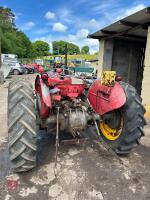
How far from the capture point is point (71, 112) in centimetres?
301

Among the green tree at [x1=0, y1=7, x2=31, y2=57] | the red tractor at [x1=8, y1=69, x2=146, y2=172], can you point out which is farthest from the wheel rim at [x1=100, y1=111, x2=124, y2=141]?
the green tree at [x1=0, y1=7, x2=31, y2=57]

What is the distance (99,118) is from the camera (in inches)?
126

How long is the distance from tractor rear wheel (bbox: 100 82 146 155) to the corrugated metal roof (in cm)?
328

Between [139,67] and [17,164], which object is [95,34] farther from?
[17,164]

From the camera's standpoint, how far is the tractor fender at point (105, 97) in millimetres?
2764

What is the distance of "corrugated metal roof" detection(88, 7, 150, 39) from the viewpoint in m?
5.72

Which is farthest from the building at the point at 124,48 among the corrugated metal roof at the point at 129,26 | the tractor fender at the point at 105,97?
the tractor fender at the point at 105,97

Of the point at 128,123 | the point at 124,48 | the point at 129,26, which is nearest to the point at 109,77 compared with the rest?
the point at 128,123

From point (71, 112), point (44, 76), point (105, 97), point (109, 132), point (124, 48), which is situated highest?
point (124, 48)

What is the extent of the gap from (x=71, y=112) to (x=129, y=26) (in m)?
4.92

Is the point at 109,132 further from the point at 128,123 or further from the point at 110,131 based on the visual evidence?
the point at 128,123

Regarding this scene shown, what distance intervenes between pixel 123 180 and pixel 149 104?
12.2 feet

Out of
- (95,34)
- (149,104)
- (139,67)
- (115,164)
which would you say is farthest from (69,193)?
(139,67)

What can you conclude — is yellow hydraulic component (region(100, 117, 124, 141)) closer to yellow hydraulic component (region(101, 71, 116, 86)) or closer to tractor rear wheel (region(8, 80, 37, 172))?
yellow hydraulic component (region(101, 71, 116, 86))
